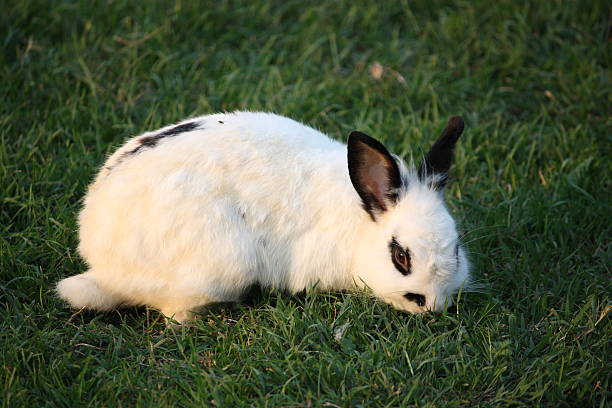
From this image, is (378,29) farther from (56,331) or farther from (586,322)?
(56,331)

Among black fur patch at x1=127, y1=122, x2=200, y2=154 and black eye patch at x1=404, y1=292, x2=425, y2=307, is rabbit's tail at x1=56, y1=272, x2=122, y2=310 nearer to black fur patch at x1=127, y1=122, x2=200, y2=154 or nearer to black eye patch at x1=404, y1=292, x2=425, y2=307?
black fur patch at x1=127, y1=122, x2=200, y2=154

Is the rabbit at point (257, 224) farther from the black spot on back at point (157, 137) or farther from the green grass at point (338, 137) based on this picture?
the green grass at point (338, 137)

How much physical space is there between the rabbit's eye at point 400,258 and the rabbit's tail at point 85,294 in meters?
1.33

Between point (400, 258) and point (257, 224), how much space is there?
69cm

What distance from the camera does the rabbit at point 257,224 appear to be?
11.9 ft

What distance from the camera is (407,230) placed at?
144 inches

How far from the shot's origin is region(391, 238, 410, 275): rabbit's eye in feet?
11.8

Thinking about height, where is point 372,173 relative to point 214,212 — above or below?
above

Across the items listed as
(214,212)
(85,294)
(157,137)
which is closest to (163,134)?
(157,137)

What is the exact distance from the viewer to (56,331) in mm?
3650

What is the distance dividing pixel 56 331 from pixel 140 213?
67 centimetres

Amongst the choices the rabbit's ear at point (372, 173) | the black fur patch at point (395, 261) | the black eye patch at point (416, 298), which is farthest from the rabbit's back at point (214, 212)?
the black eye patch at point (416, 298)

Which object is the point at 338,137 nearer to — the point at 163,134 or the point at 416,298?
the point at 163,134

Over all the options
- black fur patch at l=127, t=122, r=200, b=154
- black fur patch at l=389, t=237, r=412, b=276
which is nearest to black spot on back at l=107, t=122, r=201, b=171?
black fur patch at l=127, t=122, r=200, b=154
